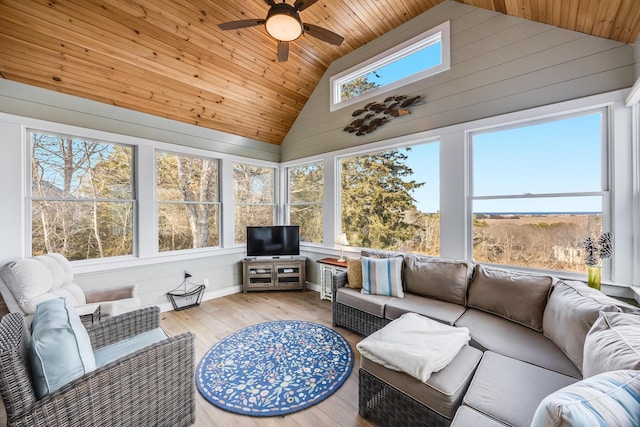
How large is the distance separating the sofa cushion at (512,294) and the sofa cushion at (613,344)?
0.71 m

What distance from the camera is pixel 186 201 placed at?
407 cm

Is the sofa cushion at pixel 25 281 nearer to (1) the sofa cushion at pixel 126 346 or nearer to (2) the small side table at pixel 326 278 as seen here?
(1) the sofa cushion at pixel 126 346

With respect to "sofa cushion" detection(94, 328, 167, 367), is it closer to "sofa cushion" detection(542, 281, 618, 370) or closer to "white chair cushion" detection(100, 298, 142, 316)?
"white chair cushion" detection(100, 298, 142, 316)

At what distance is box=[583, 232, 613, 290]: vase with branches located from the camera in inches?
82.1

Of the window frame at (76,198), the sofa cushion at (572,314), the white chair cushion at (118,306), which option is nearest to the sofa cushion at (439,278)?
the sofa cushion at (572,314)

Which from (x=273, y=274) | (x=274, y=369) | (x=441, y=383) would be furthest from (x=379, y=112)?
(x=274, y=369)

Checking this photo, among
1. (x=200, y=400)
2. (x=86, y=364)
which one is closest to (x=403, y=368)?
(x=200, y=400)

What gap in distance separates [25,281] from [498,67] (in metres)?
4.91

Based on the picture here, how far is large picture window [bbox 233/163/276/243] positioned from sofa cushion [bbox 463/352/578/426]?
4093mm

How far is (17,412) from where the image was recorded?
1.05 metres

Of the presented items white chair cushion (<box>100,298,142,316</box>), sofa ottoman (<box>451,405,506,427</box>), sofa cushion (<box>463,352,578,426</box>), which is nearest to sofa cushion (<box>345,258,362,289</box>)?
sofa cushion (<box>463,352,578,426</box>)

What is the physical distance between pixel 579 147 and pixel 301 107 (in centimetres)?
400

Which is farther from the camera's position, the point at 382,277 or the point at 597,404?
the point at 382,277

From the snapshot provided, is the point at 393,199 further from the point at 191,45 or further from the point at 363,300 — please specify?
the point at 191,45
